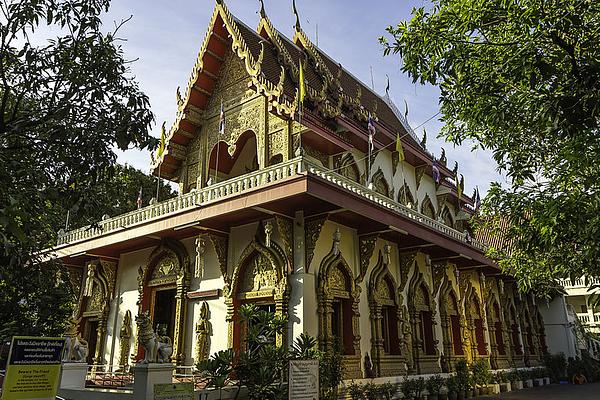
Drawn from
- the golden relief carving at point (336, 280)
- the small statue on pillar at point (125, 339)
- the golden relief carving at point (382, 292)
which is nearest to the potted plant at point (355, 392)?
the golden relief carving at point (336, 280)

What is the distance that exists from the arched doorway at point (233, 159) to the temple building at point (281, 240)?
0.13 feet

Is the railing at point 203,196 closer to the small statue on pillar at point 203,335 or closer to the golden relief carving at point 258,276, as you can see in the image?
the golden relief carving at point 258,276

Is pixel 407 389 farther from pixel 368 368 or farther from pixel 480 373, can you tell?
pixel 480 373

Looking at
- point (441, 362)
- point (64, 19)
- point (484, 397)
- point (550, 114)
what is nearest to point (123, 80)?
point (64, 19)

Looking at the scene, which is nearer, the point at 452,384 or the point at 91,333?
the point at 452,384

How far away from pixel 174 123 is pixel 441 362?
950cm

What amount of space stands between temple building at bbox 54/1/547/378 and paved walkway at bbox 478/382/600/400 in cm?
132

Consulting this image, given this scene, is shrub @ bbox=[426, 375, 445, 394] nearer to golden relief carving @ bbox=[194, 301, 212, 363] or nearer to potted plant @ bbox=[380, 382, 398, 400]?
potted plant @ bbox=[380, 382, 398, 400]

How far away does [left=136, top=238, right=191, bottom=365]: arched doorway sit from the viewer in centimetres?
1105

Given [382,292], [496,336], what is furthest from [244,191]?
[496,336]

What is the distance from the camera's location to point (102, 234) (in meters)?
12.1

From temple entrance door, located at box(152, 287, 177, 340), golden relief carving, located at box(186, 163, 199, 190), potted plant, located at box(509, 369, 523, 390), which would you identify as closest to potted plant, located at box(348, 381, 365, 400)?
Result: temple entrance door, located at box(152, 287, 177, 340)

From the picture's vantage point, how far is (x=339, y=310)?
1027 cm

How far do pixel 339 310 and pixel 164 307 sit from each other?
462 cm
